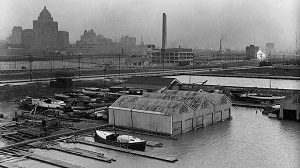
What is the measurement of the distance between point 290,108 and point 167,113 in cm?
523

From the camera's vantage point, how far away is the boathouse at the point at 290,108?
515 inches

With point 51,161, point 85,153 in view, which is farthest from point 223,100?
point 51,161

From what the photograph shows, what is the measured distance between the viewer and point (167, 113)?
10.7 meters

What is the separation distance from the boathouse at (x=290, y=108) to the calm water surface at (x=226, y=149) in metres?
0.59

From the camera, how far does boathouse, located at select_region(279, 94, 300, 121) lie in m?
13.1

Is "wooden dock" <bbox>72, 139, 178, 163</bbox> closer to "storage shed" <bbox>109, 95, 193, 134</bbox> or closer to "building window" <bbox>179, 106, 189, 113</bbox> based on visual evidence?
"storage shed" <bbox>109, 95, 193, 134</bbox>

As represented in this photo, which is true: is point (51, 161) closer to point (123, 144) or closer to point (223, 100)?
point (123, 144)

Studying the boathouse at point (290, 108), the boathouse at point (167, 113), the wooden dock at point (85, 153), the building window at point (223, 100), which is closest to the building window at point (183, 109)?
the boathouse at point (167, 113)

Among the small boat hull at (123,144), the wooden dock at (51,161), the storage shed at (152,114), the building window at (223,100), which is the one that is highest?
the building window at (223,100)

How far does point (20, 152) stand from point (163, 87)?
33.3 ft

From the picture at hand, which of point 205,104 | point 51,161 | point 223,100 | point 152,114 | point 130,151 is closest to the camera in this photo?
point 51,161

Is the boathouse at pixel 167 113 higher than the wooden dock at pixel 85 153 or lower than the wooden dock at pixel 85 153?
higher

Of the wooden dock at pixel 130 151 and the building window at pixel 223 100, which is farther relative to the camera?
the building window at pixel 223 100

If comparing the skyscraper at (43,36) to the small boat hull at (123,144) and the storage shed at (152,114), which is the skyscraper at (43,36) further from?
the small boat hull at (123,144)
